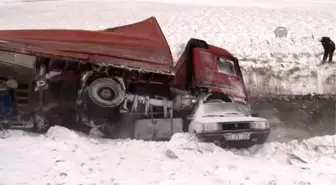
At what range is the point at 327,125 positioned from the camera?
979cm

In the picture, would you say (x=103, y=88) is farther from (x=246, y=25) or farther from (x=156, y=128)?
(x=246, y=25)

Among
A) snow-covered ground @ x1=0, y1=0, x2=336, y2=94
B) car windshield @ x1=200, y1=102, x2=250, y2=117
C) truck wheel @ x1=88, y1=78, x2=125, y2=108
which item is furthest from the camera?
snow-covered ground @ x1=0, y1=0, x2=336, y2=94

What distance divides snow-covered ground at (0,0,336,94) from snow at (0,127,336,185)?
20.0 ft

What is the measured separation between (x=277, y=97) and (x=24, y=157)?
8522 mm

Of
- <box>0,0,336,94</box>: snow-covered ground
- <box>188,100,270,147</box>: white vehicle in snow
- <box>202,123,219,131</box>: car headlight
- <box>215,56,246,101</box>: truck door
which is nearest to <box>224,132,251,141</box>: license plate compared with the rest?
<box>188,100,270,147</box>: white vehicle in snow

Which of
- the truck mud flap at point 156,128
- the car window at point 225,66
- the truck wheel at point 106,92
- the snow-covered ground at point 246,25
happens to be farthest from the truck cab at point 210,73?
the snow-covered ground at point 246,25

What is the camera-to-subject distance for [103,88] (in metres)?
7.17

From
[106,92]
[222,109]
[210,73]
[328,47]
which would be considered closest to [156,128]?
[106,92]

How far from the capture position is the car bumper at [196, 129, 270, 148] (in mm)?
6336

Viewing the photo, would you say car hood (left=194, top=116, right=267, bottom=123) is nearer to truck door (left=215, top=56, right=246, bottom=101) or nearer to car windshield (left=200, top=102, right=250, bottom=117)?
car windshield (left=200, top=102, right=250, bottom=117)

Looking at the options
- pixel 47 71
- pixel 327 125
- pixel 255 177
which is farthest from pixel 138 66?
pixel 327 125

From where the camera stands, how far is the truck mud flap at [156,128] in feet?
23.3

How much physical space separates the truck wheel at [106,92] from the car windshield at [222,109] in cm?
150

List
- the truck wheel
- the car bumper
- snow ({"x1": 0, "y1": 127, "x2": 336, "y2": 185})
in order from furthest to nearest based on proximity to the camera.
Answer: the truck wheel < the car bumper < snow ({"x1": 0, "y1": 127, "x2": 336, "y2": 185})
